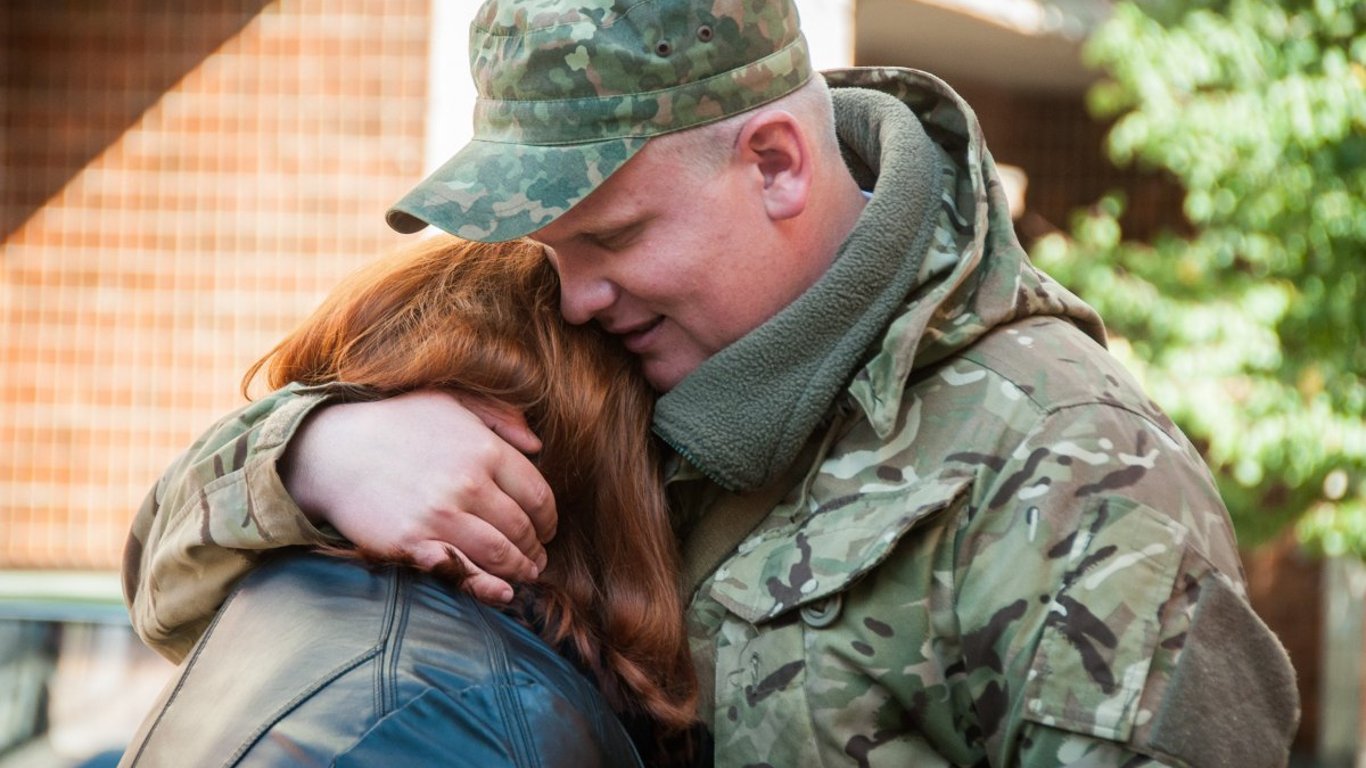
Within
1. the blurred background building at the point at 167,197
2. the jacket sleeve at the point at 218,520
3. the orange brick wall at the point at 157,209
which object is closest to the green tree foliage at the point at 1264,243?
the blurred background building at the point at 167,197

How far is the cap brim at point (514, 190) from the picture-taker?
73.2 inches

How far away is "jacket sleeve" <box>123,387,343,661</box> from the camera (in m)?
1.76

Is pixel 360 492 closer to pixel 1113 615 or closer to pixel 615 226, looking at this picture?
pixel 615 226

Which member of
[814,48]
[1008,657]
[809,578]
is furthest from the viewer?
[814,48]

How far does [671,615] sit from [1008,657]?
0.42m

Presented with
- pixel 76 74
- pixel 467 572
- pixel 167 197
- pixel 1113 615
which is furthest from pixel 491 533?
pixel 76 74

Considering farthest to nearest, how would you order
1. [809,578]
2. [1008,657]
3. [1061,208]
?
[1061,208] → [809,578] → [1008,657]

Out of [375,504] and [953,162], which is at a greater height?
[953,162]

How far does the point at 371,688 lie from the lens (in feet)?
4.74

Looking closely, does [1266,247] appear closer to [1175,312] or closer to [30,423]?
[1175,312]

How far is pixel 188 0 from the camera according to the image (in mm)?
6453

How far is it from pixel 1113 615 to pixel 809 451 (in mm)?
485

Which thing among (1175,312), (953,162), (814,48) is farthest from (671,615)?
(814,48)

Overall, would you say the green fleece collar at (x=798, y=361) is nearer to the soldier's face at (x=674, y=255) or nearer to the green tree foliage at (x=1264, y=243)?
the soldier's face at (x=674, y=255)
